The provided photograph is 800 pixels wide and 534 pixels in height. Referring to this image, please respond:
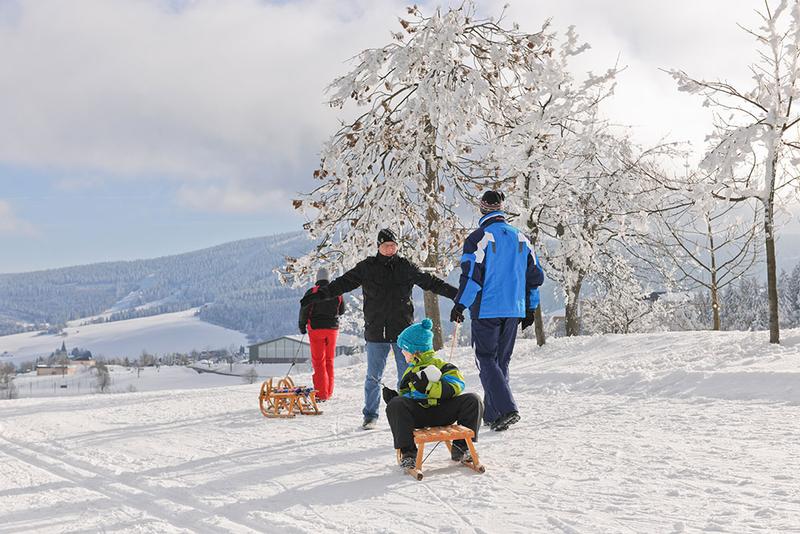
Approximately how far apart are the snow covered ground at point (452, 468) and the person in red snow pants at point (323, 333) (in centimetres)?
74

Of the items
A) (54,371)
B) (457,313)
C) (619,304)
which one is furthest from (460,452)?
(54,371)

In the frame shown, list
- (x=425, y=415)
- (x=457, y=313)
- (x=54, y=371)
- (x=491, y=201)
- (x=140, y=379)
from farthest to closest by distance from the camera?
(x=54, y=371) < (x=140, y=379) < (x=491, y=201) < (x=457, y=313) < (x=425, y=415)

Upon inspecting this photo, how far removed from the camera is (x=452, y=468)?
5.01 meters

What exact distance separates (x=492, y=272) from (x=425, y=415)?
5.93ft

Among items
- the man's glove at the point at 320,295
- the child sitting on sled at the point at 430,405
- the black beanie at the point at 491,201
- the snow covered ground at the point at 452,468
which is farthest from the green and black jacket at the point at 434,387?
the man's glove at the point at 320,295

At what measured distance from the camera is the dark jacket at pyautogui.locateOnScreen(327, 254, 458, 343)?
24.0 ft

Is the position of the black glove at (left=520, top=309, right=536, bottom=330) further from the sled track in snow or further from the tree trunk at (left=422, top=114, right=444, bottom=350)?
the tree trunk at (left=422, top=114, right=444, bottom=350)

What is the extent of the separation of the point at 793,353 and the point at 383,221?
1035cm

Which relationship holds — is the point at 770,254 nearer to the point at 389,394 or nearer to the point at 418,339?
the point at 418,339

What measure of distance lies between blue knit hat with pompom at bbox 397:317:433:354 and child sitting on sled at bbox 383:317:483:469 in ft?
0.55

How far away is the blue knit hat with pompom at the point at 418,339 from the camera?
5.35 meters

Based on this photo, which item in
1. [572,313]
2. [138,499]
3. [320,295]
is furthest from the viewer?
[572,313]

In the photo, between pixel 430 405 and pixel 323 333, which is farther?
pixel 323 333

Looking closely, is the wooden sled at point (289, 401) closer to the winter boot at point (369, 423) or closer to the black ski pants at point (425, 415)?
the winter boot at point (369, 423)
